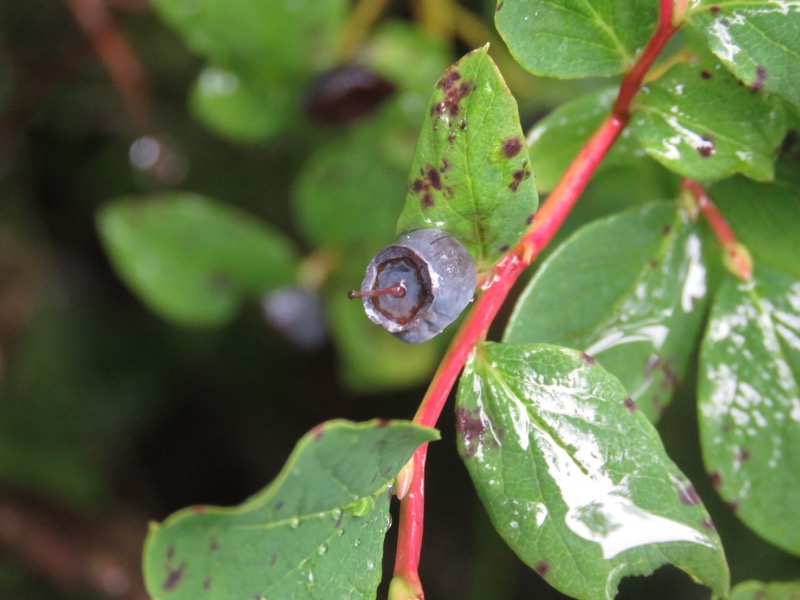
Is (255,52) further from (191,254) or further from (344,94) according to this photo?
(191,254)

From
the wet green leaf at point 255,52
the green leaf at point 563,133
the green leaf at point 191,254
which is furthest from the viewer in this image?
the green leaf at point 191,254

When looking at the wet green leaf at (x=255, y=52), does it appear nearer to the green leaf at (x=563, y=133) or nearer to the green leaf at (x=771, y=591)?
the green leaf at (x=563, y=133)

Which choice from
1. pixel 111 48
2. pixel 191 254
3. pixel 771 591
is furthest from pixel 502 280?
pixel 111 48

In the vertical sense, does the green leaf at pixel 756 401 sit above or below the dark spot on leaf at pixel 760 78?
below

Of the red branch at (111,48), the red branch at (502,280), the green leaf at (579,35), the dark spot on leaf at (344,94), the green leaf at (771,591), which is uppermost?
the red branch at (111,48)

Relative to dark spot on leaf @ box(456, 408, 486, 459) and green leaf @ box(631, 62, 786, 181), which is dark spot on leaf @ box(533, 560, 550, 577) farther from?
green leaf @ box(631, 62, 786, 181)

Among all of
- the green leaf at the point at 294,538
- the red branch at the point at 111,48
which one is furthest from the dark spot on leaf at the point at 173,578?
the red branch at the point at 111,48

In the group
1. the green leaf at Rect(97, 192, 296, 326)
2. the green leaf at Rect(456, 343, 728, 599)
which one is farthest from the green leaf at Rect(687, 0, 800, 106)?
the green leaf at Rect(97, 192, 296, 326)
